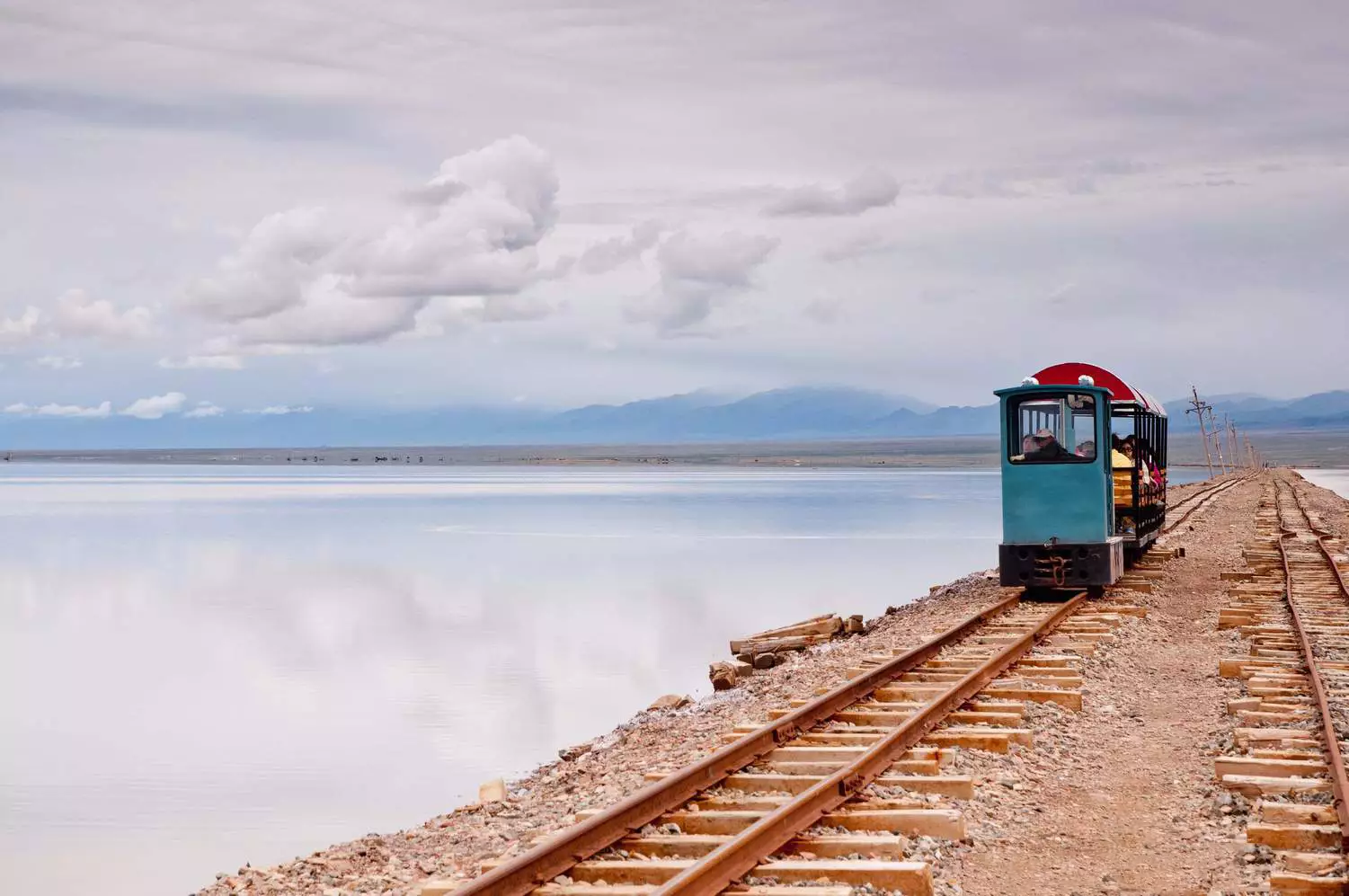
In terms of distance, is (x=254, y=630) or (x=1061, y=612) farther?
(x=254, y=630)

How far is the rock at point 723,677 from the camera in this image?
19.3 m

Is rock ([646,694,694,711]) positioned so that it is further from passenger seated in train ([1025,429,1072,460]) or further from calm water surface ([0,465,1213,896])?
passenger seated in train ([1025,429,1072,460])

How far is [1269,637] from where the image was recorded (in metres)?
16.2

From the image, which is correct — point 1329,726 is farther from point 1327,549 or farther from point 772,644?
point 1327,549

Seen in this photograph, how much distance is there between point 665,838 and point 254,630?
70.5 ft

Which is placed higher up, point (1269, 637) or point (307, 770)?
point (1269, 637)

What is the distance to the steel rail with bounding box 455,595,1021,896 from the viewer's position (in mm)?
6836

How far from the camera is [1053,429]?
68.6 ft

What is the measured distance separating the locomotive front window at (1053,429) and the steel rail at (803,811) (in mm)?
8513

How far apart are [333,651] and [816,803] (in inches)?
702

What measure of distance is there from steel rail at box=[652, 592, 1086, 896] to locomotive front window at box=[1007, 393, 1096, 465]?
335 inches

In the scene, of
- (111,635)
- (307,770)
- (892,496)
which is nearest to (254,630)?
(111,635)

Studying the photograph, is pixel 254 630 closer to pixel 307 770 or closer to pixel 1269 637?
pixel 307 770

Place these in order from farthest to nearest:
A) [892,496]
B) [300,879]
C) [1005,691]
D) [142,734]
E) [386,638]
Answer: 1. [892,496]
2. [386,638]
3. [142,734]
4. [1005,691]
5. [300,879]
